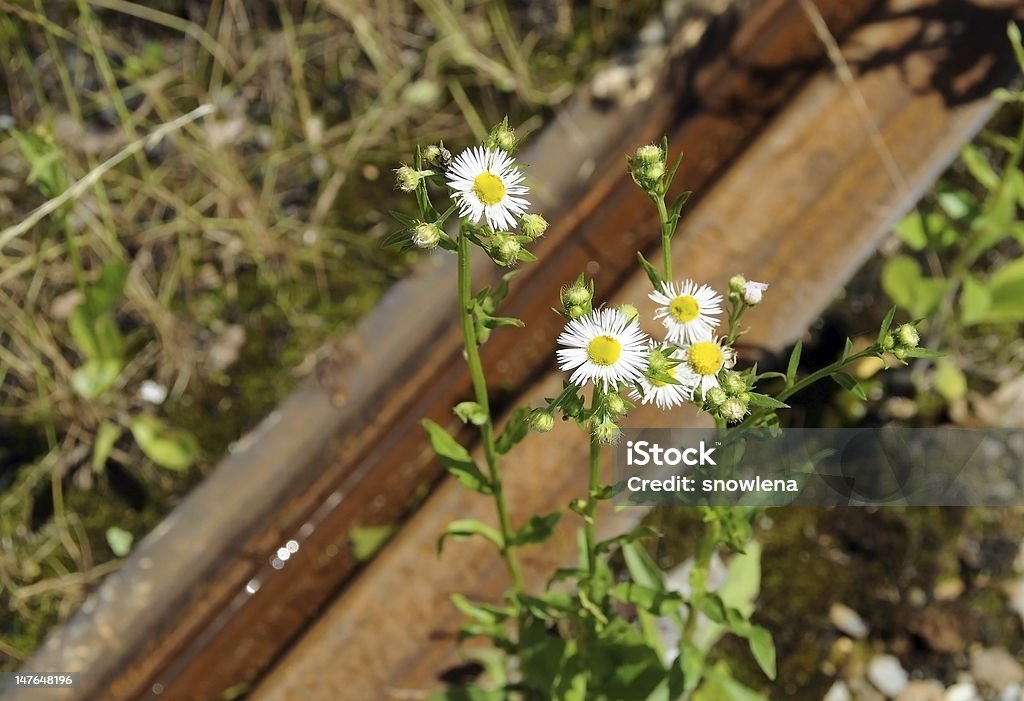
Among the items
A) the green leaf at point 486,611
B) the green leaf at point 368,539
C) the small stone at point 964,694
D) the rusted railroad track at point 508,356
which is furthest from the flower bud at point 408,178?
the small stone at point 964,694

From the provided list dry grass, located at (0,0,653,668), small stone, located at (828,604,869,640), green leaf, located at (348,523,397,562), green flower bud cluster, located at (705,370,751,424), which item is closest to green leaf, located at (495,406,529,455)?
green flower bud cluster, located at (705,370,751,424)

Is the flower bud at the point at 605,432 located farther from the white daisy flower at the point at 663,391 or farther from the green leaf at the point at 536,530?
the green leaf at the point at 536,530

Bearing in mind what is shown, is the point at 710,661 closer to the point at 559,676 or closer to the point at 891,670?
the point at 891,670

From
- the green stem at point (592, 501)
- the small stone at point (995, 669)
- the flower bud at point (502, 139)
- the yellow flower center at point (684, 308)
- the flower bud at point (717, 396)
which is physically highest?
the flower bud at point (502, 139)

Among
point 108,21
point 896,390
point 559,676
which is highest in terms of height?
point 108,21

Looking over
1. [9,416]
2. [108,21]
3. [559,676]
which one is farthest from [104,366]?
[559,676]

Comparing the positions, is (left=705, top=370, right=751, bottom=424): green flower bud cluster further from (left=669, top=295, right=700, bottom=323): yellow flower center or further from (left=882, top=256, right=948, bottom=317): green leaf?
(left=882, top=256, right=948, bottom=317): green leaf
